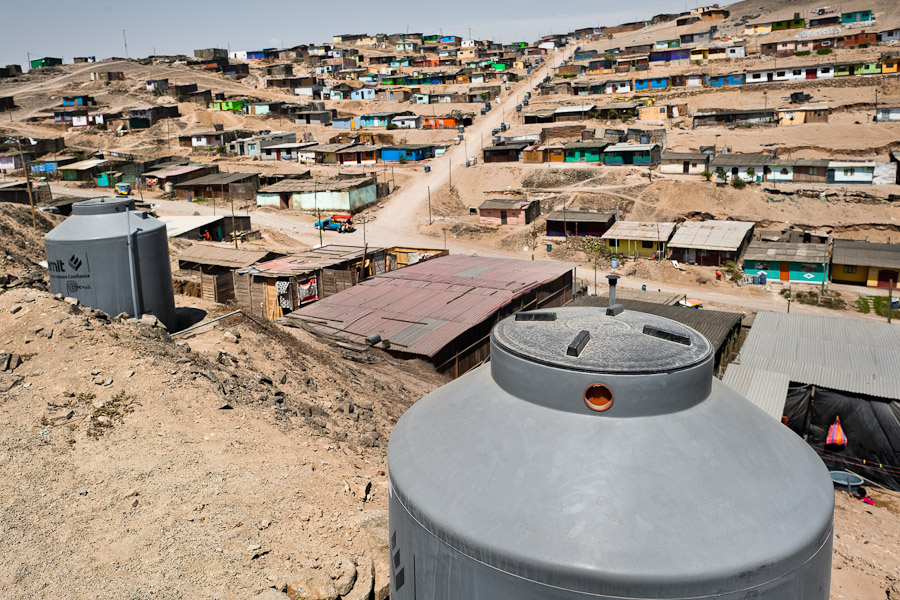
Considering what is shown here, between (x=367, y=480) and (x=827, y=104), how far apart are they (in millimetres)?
74024

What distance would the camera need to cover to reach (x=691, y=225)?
146ft

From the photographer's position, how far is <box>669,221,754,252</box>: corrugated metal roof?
134ft

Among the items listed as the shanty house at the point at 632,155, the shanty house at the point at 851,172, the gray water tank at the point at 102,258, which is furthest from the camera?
the shanty house at the point at 632,155

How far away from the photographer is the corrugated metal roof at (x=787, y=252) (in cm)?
3750

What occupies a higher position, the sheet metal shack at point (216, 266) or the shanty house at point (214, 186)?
the shanty house at point (214, 186)

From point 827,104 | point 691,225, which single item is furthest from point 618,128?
point 691,225

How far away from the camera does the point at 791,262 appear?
37.8 m

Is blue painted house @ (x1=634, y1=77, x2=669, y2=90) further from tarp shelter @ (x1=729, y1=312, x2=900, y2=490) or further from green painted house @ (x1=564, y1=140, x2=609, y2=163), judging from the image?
tarp shelter @ (x1=729, y1=312, x2=900, y2=490)

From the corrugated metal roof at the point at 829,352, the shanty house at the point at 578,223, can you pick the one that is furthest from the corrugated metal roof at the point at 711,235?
the corrugated metal roof at the point at 829,352

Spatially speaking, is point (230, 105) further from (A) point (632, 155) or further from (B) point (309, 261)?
(B) point (309, 261)

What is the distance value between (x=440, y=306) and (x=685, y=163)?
40101 mm

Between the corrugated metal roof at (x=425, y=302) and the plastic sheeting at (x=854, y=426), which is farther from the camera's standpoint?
the corrugated metal roof at (x=425, y=302)

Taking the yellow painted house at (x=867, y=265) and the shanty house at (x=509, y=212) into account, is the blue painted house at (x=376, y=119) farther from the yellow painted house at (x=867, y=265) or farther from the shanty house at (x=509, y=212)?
the yellow painted house at (x=867, y=265)

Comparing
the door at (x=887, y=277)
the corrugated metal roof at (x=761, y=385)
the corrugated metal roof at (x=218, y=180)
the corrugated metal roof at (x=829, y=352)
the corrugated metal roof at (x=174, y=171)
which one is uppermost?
the corrugated metal roof at (x=174, y=171)
